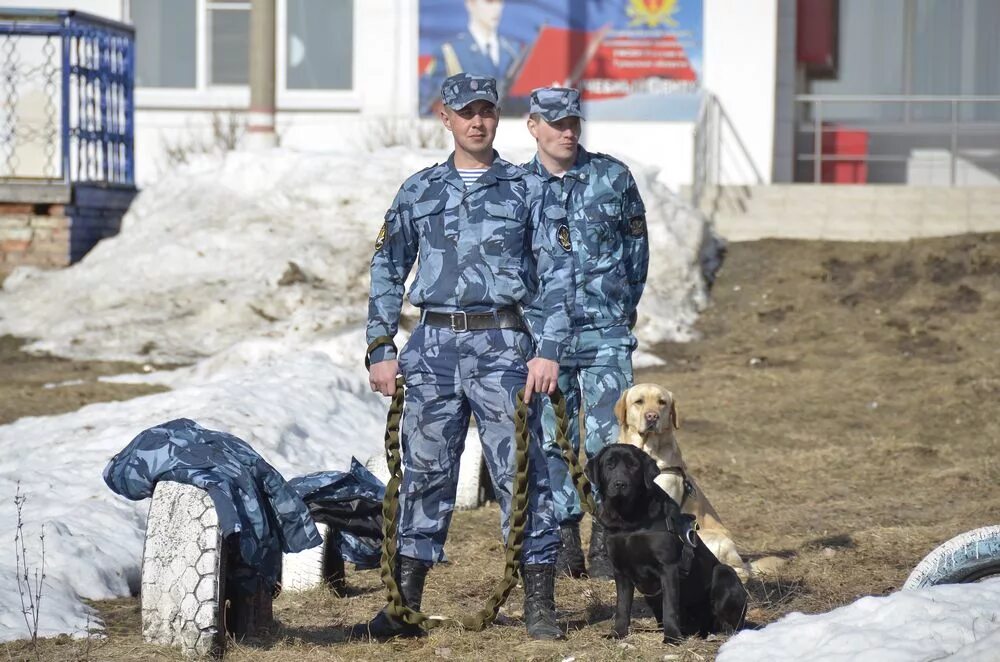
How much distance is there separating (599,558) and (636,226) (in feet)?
5.16

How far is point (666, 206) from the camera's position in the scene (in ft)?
53.0

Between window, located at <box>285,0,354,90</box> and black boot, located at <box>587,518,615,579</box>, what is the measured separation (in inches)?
544

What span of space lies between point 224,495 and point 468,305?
1094mm

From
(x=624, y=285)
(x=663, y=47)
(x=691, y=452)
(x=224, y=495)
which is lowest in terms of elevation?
(x=691, y=452)

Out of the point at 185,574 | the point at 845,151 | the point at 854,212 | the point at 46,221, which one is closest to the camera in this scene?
the point at 185,574

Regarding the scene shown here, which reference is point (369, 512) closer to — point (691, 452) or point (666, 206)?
point (691, 452)

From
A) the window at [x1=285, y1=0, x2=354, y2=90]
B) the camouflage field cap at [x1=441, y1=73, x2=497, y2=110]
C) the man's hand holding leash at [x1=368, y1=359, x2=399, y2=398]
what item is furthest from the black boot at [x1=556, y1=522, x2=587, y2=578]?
the window at [x1=285, y1=0, x2=354, y2=90]

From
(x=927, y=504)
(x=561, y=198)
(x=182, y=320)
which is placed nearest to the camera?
(x=561, y=198)

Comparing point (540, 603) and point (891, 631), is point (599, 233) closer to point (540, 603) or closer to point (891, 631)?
point (540, 603)

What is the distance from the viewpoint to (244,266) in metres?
15.0

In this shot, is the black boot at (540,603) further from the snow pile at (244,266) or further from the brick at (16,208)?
the brick at (16,208)

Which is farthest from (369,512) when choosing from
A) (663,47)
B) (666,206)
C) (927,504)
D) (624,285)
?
(663,47)

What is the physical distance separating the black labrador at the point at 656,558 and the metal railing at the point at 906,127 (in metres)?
14.2

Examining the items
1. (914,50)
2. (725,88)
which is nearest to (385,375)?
(725,88)
